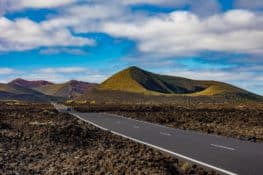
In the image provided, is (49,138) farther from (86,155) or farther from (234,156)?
(234,156)

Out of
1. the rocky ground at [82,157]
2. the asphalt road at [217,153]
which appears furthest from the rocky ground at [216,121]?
the rocky ground at [82,157]

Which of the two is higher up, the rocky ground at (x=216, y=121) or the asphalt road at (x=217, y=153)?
the rocky ground at (x=216, y=121)

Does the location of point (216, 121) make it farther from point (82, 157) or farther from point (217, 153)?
point (82, 157)

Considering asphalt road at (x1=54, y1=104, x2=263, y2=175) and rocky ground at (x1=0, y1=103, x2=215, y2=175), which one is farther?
asphalt road at (x1=54, y1=104, x2=263, y2=175)

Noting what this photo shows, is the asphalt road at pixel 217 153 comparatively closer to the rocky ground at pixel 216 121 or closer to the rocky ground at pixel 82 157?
the rocky ground at pixel 82 157

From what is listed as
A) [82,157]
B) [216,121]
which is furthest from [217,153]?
[216,121]

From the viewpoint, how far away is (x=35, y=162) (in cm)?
1814

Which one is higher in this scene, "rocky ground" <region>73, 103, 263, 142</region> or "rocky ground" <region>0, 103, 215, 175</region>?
"rocky ground" <region>73, 103, 263, 142</region>

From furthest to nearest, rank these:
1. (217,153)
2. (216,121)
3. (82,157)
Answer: (216,121) → (217,153) → (82,157)

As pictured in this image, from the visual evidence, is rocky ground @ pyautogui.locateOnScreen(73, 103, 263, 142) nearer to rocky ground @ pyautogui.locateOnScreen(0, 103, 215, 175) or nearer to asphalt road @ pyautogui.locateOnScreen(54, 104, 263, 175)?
asphalt road @ pyautogui.locateOnScreen(54, 104, 263, 175)

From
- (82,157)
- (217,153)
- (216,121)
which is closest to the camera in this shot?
(82,157)

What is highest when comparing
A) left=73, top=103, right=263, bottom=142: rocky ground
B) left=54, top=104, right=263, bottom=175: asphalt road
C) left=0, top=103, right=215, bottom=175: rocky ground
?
left=73, top=103, right=263, bottom=142: rocky ground

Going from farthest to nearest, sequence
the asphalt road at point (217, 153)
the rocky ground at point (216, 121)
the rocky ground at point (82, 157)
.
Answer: the rocky ground at point (216, 121), the asphalt road at point (217, 153), the rocky ground at point (82, 157)

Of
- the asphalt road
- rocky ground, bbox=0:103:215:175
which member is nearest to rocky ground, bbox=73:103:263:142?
the asphalt road
